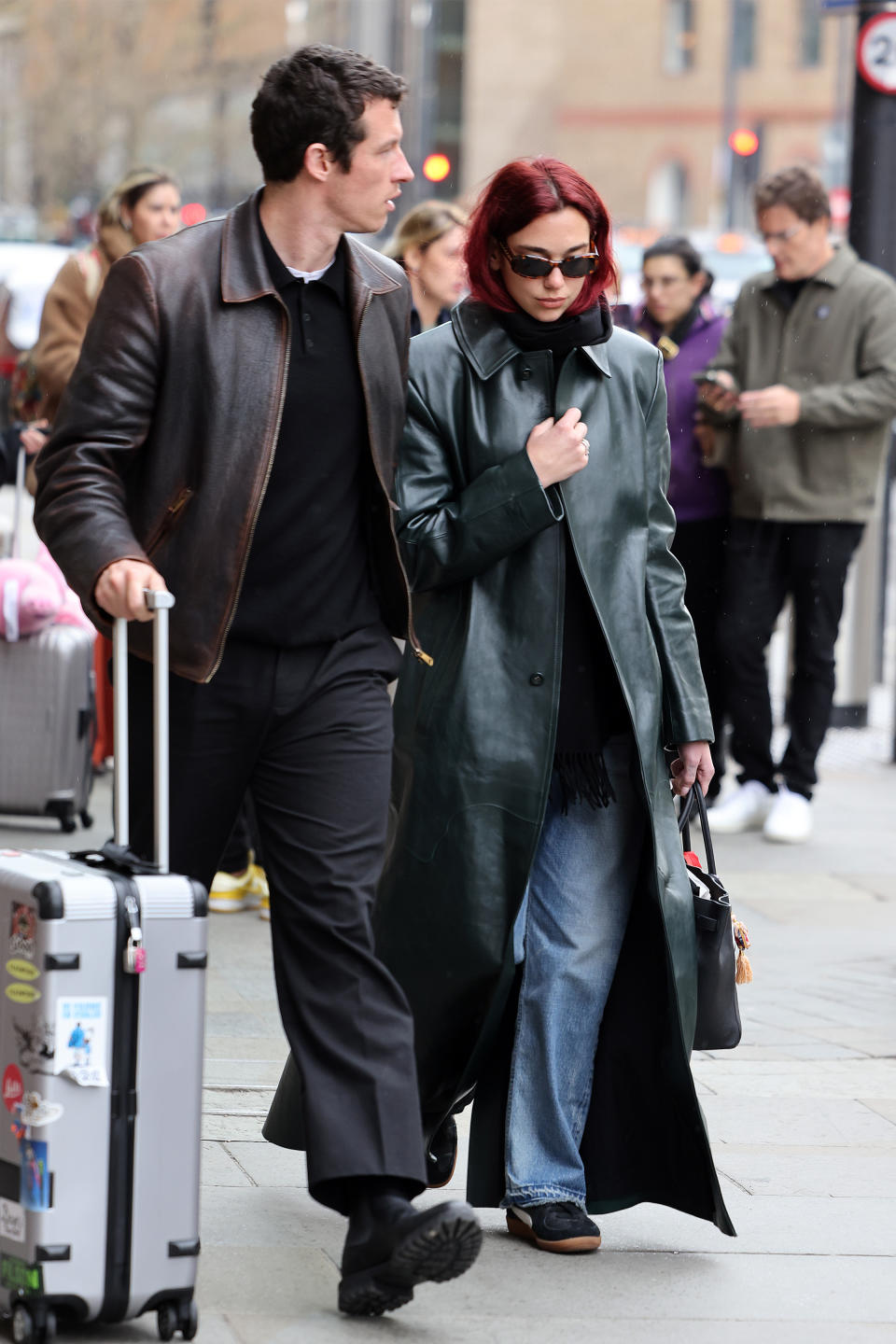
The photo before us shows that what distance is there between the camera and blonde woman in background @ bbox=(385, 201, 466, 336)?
23.7 ft

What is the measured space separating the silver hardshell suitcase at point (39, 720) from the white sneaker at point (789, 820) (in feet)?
8.29

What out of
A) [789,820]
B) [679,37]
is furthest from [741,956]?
[679,37]

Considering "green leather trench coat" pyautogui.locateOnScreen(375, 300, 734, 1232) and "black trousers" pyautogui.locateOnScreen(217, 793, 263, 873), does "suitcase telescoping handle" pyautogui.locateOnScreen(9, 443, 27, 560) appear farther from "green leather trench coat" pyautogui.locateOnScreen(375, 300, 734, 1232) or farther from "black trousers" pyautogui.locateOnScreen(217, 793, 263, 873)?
"green leather trench coat" pyautogui.locateOnScreen(375, 300, 734, 1232)

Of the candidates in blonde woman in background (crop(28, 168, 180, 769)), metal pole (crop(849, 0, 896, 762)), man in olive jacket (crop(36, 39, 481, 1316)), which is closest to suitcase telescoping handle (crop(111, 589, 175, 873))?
man in olive jacket (crop(36, 39, 481, 1316))

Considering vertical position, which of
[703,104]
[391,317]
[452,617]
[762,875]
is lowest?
[762,875]

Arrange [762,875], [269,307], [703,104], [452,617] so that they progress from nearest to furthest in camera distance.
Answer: [269,307] → [452,617] → [762,875] → [703,104]

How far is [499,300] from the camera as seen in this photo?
396cm

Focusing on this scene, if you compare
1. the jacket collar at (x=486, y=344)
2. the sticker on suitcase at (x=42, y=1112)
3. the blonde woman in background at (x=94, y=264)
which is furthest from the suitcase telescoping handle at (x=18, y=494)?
the sticker on suitcase at (x=42, y=1112)

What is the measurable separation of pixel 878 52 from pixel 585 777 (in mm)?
6231

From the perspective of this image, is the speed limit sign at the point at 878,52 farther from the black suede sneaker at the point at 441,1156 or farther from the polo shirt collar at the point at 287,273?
the black suede sneaker at the point at 441,1156

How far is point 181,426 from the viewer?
3.48 m

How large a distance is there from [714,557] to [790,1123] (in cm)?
357

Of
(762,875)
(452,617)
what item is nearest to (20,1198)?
(452,617)

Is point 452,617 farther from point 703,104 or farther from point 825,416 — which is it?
point 703,104
